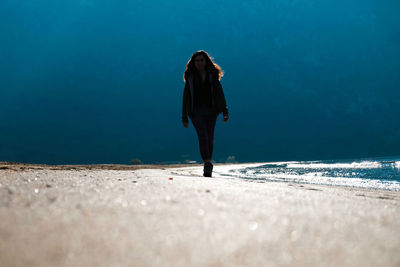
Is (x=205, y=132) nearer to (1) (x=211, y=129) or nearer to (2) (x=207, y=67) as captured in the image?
(1) (x=211, y=129)

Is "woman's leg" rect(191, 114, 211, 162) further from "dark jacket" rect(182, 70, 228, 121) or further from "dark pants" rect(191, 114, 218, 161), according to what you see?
"dark jacket" rect(182, 70, 228, 121)

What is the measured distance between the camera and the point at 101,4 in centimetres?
10525

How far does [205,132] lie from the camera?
4230mm

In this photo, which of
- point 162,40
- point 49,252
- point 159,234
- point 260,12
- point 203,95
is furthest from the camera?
point 162,40

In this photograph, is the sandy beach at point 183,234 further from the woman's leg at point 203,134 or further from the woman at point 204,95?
the woman at point 204,95

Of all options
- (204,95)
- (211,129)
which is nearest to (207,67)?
(204,95)

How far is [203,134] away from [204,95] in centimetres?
64

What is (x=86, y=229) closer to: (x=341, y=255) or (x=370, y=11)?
(x=341, y=255)

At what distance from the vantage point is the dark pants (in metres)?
4.16

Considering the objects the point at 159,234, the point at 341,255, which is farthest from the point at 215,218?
the point at 341,255

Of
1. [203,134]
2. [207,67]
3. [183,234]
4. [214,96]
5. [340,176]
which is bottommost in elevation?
[340,176]

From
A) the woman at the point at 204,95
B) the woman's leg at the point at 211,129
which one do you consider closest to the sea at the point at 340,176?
the woman's leg at the point at 211,129

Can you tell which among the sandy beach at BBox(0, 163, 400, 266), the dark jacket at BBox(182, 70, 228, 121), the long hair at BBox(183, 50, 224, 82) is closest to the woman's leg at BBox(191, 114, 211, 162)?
the dark jacket at BBox(182, 70, 228, 121)

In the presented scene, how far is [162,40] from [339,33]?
202 feet
